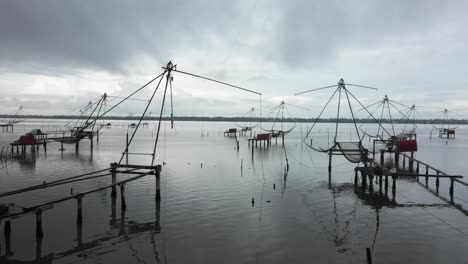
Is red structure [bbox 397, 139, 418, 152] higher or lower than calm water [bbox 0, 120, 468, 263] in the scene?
higher

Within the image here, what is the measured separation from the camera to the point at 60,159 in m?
32.2

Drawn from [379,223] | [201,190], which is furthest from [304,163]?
[379,223]

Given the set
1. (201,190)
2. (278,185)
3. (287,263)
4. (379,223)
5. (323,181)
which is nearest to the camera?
(287,263)

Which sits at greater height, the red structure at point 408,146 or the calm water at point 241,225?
the red structure at point 408,146

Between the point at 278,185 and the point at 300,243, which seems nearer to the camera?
the point at 300,243

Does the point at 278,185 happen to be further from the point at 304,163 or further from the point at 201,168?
the point at 304,163

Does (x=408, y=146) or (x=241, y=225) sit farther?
(x=408, y=146)

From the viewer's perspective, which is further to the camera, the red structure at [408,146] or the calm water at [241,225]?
the red structure at [408,146]

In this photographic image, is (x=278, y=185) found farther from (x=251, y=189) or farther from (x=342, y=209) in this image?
(x=342, y=209)

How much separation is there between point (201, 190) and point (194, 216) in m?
5.06

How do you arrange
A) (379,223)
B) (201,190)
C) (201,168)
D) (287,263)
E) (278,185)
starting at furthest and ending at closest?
(201,168), (278,185), (201,190), (379,223), (287,263)

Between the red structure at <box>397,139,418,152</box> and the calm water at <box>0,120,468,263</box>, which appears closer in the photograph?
the calm water at <box>0,120,468,263</box>

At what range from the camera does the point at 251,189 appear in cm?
1991

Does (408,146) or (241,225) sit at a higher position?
(408,146)
